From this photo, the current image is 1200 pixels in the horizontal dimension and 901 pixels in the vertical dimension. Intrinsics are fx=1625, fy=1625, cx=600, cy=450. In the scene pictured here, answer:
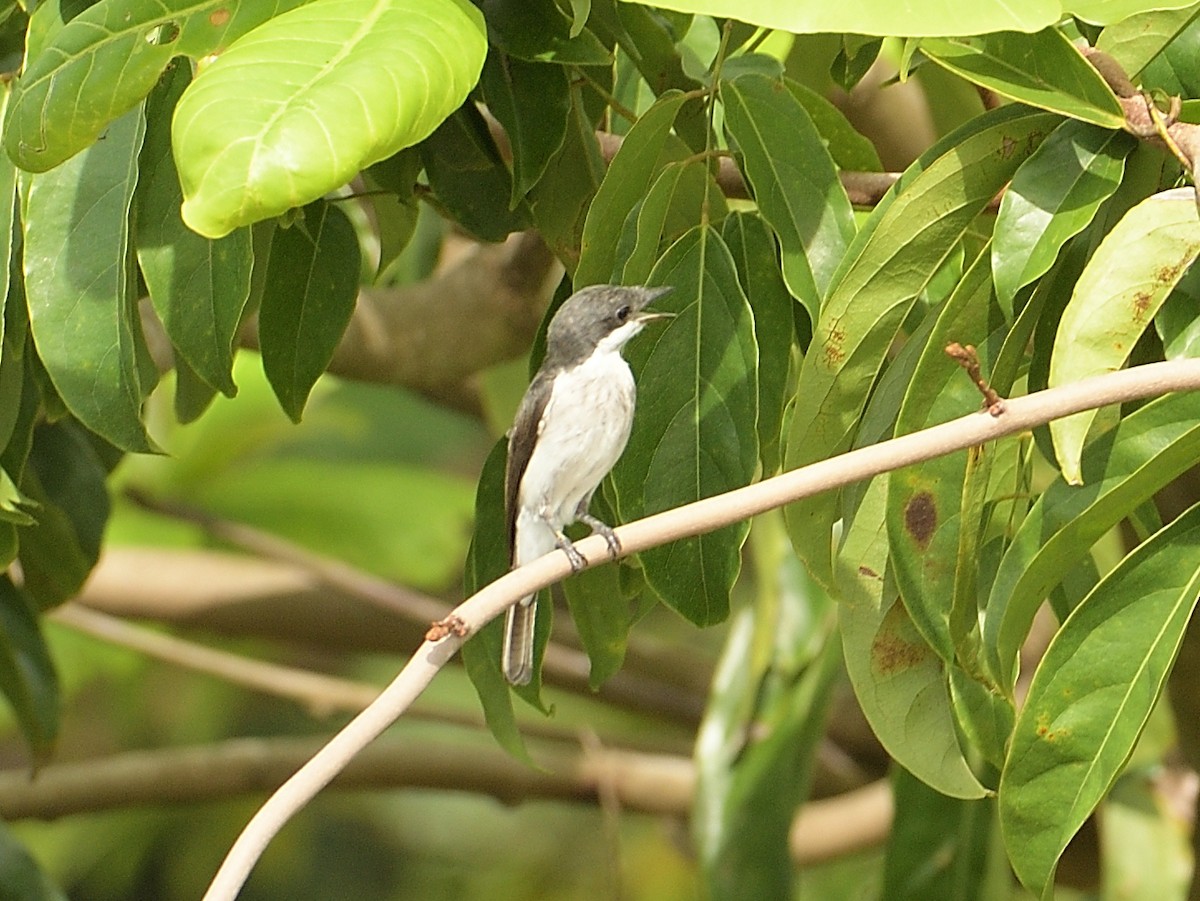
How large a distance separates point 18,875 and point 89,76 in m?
1.33

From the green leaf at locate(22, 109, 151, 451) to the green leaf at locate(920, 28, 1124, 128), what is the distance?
2.01ft

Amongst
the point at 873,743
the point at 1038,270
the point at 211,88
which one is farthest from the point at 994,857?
the point at 211,88

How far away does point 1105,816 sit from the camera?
2721 mm

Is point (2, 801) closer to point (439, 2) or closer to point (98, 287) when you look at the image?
point (98, 287)

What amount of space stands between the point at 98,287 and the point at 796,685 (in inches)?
68.2

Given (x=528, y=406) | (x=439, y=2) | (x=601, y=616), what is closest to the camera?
(x=439, y=2)

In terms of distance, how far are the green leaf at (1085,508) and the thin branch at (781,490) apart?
3.1 inches

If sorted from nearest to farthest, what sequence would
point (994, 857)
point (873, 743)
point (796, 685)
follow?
point (994, 857) → point (796, 685) → point (873, 743)

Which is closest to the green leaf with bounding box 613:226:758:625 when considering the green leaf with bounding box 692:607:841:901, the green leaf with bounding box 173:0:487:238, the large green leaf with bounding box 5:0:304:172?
the green leaf with bounding box 173:0:487:238

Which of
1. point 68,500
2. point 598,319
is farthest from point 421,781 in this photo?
point 598,319

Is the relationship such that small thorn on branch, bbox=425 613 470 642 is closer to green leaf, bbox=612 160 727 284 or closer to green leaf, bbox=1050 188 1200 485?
green leaf, bbox=612 160 727 284

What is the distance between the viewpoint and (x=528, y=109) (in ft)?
4.54

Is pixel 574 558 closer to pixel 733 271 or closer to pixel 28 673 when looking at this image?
pixel 733 271

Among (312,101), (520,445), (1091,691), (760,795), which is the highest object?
(312,101)
